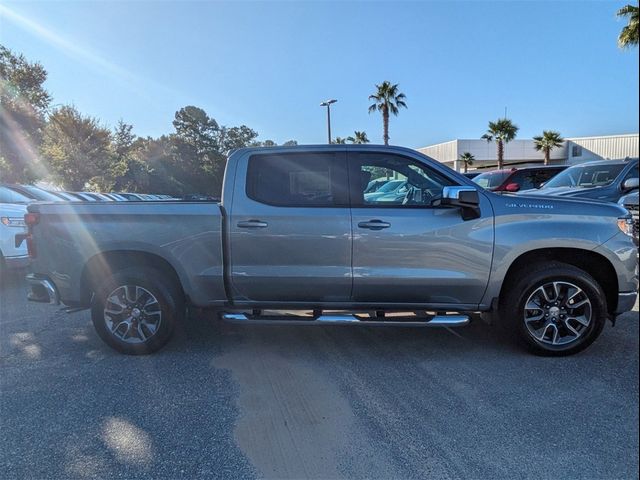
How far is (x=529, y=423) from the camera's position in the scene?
9.32ft

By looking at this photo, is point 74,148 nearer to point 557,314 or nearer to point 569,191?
point 569,191

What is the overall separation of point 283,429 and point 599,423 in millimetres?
2159

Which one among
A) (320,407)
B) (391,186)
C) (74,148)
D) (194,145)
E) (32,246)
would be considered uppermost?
(194,145)

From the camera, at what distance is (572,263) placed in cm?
387

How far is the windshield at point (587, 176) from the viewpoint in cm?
794

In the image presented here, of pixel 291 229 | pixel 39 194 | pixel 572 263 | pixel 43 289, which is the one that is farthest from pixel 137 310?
pixel 39 194

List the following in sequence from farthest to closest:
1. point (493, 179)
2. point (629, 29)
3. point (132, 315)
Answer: point (629, 29) → point (493, 179) → point (132, 315)

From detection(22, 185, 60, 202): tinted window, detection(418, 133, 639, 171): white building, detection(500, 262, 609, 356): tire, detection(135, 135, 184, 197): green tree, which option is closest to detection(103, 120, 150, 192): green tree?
detection(135, 135, 184, 197): green tree

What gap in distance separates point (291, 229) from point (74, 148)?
2683 centimetres

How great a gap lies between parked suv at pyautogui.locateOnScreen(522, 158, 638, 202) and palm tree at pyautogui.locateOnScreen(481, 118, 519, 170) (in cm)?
3287

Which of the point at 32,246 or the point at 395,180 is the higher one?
the point at 395,180

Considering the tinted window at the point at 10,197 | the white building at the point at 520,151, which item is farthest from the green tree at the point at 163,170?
the tinted window at the point at 10,197

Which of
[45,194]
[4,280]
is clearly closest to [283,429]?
[4,280]

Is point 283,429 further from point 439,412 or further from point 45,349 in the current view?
point 45,349
